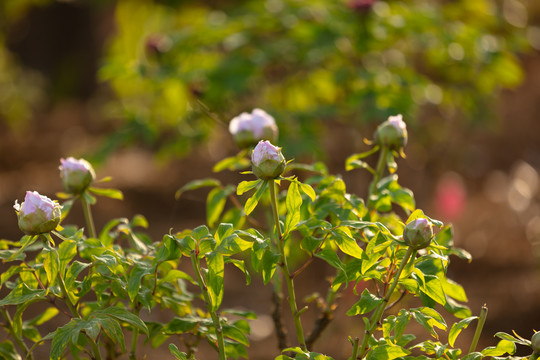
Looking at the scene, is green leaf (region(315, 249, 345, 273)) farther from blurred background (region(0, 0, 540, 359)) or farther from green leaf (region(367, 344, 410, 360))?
blurred background (region(0, 0, 540, 359))

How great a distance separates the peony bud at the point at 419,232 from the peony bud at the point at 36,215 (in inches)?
16.3

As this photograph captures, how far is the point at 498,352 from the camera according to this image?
0.75 metres

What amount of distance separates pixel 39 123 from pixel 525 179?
4.13 metres

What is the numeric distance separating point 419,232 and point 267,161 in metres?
0.19

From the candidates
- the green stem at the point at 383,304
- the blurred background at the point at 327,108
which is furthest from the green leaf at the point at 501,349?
the blurred background at the point at 327,108

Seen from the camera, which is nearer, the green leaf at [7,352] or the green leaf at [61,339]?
the green leaf at [61,339]

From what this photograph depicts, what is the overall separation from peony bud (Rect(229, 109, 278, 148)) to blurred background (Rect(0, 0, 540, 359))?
1.60 ft

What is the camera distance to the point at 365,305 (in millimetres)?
763

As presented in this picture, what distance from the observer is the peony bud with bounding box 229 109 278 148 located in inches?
42.3

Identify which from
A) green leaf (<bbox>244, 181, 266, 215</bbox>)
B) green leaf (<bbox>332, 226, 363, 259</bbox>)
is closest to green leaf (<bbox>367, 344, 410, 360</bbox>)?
green leaf (<bbox>332, 226, 363, 259</bbox>)

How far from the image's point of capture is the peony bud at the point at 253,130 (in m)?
1.08

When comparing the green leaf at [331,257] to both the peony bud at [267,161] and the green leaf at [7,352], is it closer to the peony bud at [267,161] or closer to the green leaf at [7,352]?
the peony bud at [267,161]

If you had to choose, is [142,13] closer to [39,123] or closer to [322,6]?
[39,123]

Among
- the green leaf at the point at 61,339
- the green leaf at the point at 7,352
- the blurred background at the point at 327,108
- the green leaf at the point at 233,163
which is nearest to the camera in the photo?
the green leaf at the point at 61,339
